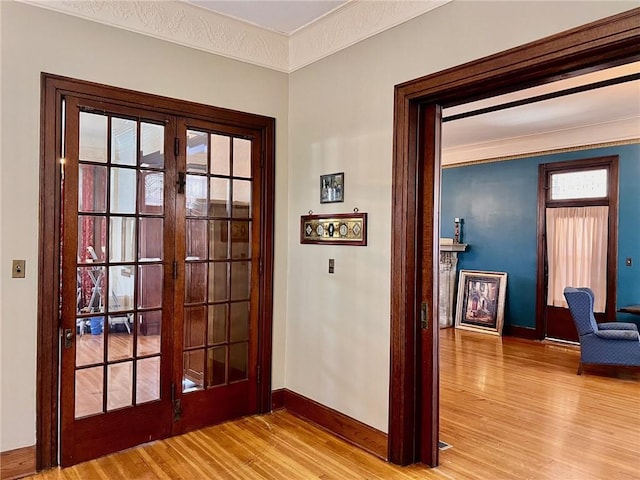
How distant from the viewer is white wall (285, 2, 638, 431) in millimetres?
2676

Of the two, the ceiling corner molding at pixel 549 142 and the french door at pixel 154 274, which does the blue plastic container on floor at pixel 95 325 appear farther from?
the ceiling corner molding at pixel 549 142

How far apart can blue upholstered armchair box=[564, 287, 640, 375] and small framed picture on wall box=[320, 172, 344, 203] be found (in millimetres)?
3134

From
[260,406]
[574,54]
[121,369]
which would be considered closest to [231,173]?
[121,369]

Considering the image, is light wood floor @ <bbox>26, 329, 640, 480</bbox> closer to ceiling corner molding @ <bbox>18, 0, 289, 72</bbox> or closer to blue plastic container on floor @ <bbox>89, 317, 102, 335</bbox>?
blue plastic container on floor @ <bbox>89, 317, 102, 335</bbox>

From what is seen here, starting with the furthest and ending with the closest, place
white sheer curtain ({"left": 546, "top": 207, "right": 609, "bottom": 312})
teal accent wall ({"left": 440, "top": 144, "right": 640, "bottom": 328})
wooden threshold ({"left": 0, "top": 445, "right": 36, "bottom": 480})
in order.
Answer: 1. white sheer curtain ({"left": 546, "top": 207, "right": 609, "bottom": 312})
2. teal accent wall ({"left": 440, "top": 144, "right": 640, "bottom": 328})
3. wooden threshold ({"left": 0, "top": 445, "right": 36, "bottom": 480})

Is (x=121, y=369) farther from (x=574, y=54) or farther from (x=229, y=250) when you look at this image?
(x=574, y=54)

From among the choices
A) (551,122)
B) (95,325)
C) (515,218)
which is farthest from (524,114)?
(95,325)

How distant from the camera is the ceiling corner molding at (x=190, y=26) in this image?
2.93 meters

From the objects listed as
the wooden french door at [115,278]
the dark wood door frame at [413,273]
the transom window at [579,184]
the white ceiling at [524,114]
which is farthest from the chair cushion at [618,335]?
the wooden french door at [115,278]

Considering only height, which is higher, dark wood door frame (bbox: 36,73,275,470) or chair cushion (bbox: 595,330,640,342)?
dark wood door frame (bbox: 36,73,275,470)

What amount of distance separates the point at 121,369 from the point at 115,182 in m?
1.25

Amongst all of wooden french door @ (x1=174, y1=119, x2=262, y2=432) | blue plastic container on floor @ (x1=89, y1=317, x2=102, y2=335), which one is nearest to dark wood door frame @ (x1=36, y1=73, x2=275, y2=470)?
blue plastic container on floor @ (x1=89, y1=317, x2=102, y2=335)

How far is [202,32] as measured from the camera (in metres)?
3.36

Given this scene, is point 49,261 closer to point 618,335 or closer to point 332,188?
point 332,188
